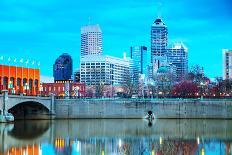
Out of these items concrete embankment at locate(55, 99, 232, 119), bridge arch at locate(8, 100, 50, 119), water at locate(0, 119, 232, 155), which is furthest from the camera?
concrete embankment at locate(55, 99, 232, 119)

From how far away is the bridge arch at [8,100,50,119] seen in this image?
5044 inches

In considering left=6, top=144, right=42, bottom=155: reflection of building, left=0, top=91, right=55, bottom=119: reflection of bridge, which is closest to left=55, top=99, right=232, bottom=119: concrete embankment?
left=0, top=91, right=55, bottom=119: reflection of bridge

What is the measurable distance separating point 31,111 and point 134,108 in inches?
987

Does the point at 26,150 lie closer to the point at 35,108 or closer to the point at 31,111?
the point at 31,111

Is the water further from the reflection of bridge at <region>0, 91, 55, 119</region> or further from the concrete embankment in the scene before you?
the concrete embankment

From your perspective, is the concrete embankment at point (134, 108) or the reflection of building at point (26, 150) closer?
the reflection of building at point (26, 150)

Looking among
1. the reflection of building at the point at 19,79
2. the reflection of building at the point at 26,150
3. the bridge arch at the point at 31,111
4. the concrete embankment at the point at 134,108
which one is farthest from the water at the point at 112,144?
the reflection of building at the point at 19,79

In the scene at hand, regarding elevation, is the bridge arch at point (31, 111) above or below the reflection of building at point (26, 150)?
above

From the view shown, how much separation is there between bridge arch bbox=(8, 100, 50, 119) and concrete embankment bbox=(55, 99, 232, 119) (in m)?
3.96

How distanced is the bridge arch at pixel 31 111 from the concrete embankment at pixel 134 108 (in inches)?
156

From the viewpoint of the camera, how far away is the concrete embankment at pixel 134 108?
134375 millimetres

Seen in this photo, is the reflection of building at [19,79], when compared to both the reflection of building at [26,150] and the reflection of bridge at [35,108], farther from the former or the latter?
the reflection of building at [26,150]

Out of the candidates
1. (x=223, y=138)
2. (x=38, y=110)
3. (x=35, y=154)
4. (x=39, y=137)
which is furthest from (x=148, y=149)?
(x=38, y=110)

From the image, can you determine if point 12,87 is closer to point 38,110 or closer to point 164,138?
point 38,110
